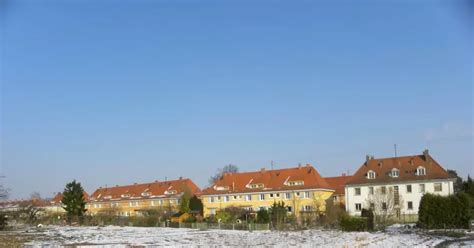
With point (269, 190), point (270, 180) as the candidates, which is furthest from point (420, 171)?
point (270, 180)

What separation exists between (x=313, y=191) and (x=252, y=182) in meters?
11.1

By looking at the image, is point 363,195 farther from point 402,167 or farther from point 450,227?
point 450,227

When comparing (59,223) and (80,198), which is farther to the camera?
(80,198)

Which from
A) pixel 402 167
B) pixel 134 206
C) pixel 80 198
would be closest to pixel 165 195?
pixel 134 206

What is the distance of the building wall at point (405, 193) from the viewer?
67625 mm

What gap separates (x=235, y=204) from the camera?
85.5 m

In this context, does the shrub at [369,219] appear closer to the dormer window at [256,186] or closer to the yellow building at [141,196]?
the dormer window at [256,186]

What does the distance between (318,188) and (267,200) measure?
27.2 ft

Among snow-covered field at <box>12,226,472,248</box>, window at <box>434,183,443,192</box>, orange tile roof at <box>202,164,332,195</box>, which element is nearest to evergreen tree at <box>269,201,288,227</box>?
snow-covered field at <box>12,226,472,248</box>

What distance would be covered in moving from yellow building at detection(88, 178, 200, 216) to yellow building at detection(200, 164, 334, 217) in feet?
47.8

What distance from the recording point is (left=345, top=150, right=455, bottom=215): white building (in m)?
68.3

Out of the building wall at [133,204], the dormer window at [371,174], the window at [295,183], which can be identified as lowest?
the building wall at [133,204]

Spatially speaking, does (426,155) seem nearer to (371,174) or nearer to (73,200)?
(371,174)

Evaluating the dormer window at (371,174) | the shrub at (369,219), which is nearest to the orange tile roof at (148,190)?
the dormer window at (371,174)
